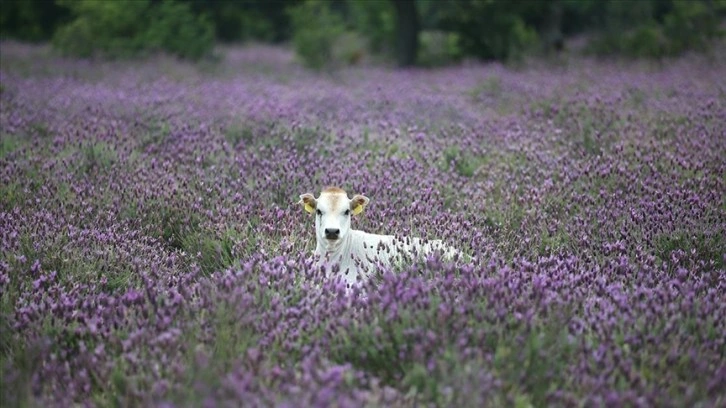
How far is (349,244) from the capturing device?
15.3 feet

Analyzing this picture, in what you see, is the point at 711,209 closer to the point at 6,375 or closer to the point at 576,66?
the point at 6,375

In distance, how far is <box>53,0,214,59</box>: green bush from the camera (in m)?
16.5

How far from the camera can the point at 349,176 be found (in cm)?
621

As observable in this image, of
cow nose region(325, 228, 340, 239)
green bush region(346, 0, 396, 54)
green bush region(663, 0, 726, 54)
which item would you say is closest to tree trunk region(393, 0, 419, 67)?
green bush region(346, 0, 396, 54)

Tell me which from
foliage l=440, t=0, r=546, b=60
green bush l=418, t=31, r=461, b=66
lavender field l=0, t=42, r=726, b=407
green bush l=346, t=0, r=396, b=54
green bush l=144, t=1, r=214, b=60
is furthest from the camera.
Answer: green bush l=418, t=31, r=461, b=66

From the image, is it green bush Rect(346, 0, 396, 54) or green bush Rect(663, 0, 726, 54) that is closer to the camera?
green bush Rect(663, 0, 726, 54)

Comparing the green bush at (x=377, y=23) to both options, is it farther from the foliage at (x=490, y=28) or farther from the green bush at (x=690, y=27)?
the green bush at (x=690, y=27)

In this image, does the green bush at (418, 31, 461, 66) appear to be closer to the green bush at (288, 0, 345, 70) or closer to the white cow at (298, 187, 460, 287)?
the green bush at (288, 0, 345, 70)

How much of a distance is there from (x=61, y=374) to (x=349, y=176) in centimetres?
341

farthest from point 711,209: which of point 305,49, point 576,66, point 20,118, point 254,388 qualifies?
point 305,49

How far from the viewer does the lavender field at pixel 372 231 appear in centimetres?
302

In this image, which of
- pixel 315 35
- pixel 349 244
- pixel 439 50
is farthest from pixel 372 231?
pixel 439 50

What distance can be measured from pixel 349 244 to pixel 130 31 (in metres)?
15.0

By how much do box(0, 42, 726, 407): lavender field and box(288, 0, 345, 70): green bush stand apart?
6567mm
